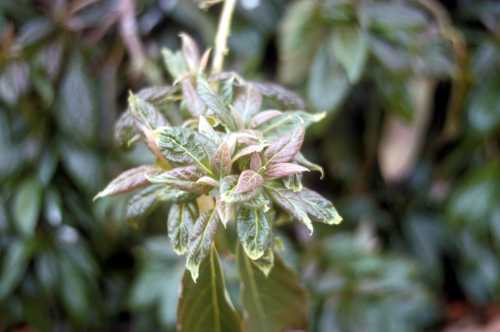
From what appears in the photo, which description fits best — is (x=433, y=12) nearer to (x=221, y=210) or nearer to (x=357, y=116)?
(x=357, y=116)

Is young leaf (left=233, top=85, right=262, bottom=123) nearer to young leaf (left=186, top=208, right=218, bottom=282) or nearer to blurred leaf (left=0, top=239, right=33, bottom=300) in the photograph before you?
young leaf (left=186, top=208, right=218, bottom=282)

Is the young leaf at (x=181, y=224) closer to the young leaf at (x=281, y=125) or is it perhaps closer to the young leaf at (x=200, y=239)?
the young leaf at (x=200, y=239)

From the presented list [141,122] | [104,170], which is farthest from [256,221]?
[104,170]

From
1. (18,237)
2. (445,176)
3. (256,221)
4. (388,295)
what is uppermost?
(256,221)

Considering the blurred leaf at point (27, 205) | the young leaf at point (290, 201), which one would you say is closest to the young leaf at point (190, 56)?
the young leaf at point (290, 201)

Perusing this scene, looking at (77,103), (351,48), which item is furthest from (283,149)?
(77,103)

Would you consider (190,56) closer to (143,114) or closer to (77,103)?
(143,114)

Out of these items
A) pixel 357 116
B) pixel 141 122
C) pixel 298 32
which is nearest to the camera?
pixel 141 122
